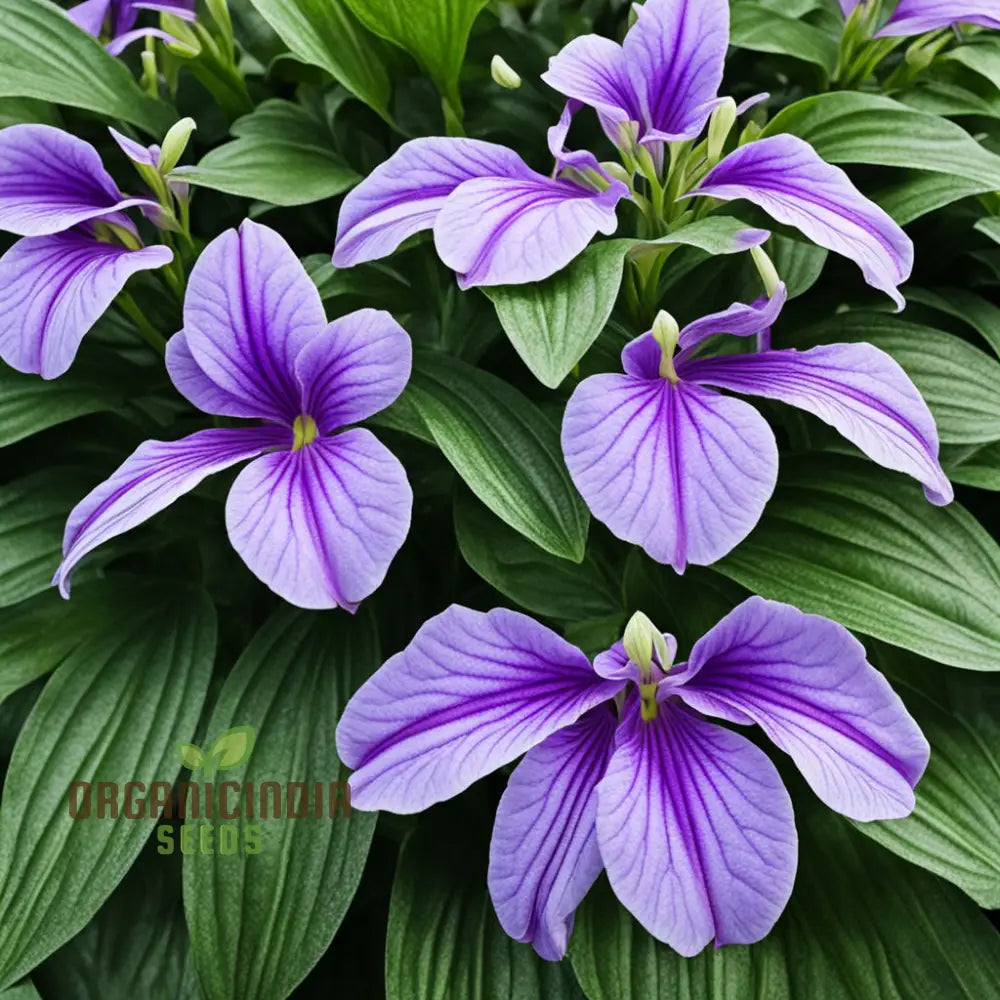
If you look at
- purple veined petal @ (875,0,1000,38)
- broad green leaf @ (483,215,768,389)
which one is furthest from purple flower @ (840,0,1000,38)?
broad green leaf @ (483,215,768,389)

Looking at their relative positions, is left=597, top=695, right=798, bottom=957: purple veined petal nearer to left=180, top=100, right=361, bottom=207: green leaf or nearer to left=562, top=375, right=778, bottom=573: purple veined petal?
left=562, top=375, right=778, bottom=573: purple veined petal

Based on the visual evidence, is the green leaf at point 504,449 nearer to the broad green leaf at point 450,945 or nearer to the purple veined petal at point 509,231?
the purple veined petal at point 509,231

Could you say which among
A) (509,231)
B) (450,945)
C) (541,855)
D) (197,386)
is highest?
(509,231)

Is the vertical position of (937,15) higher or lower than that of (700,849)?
higher

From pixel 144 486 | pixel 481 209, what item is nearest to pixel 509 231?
pixel 481 209

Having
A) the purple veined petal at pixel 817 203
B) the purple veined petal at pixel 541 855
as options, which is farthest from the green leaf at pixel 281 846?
the purple veined petal at pixel 817 203

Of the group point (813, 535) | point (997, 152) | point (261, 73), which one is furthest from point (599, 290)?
point (261, 73)

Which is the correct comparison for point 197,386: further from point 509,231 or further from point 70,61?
point 70,61
